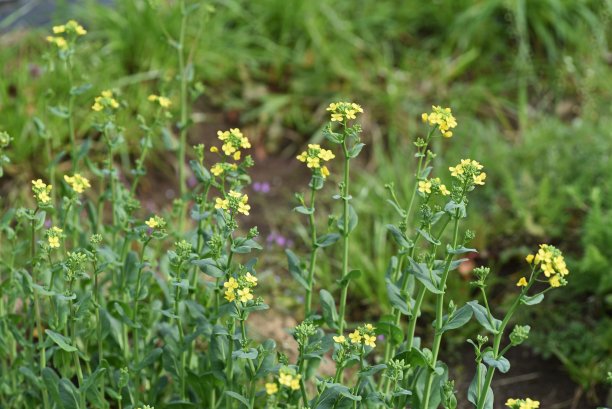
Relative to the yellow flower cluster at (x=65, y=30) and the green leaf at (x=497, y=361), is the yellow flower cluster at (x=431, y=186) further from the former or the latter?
the yellow flower cluster at (x=65, y=30)

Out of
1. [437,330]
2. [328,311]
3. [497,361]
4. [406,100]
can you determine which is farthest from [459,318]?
[406,100]

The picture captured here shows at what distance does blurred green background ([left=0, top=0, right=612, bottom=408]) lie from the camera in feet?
11.2

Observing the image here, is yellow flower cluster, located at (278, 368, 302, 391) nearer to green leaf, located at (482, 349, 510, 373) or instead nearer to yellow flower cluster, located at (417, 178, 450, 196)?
green leaf, located at (482, 349, 510, 373)

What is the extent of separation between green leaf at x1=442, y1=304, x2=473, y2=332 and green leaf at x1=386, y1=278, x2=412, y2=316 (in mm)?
127

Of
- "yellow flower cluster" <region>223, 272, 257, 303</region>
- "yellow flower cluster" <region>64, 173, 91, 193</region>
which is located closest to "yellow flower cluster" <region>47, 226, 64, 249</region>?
"yellow flower cluster" <region>64, 173, 91, 193</region>

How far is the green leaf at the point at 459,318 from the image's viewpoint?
1.99m

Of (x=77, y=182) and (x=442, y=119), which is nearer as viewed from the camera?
(x=442, y=119)

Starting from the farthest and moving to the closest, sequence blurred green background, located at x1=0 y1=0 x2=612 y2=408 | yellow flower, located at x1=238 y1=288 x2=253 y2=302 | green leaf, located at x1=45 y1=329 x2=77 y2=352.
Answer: blurred green background, located at x1=0 y1=0 x2=612 y2=408 < green leaf, located at x1=45 y1=329 x2=77 y2=352 < yellow flower, located at x1=238 y1=288 x2=253 y2=302

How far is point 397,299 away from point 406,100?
2.59 metres

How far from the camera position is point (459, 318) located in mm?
2018

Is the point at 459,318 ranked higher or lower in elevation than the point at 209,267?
lower

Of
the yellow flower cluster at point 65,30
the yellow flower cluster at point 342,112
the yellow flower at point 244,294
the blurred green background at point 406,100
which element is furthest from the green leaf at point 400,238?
the blurred green background at point 406,100

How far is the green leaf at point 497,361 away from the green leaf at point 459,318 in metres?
0.09

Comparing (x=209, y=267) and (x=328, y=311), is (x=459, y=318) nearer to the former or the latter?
(x=328, y=311)
